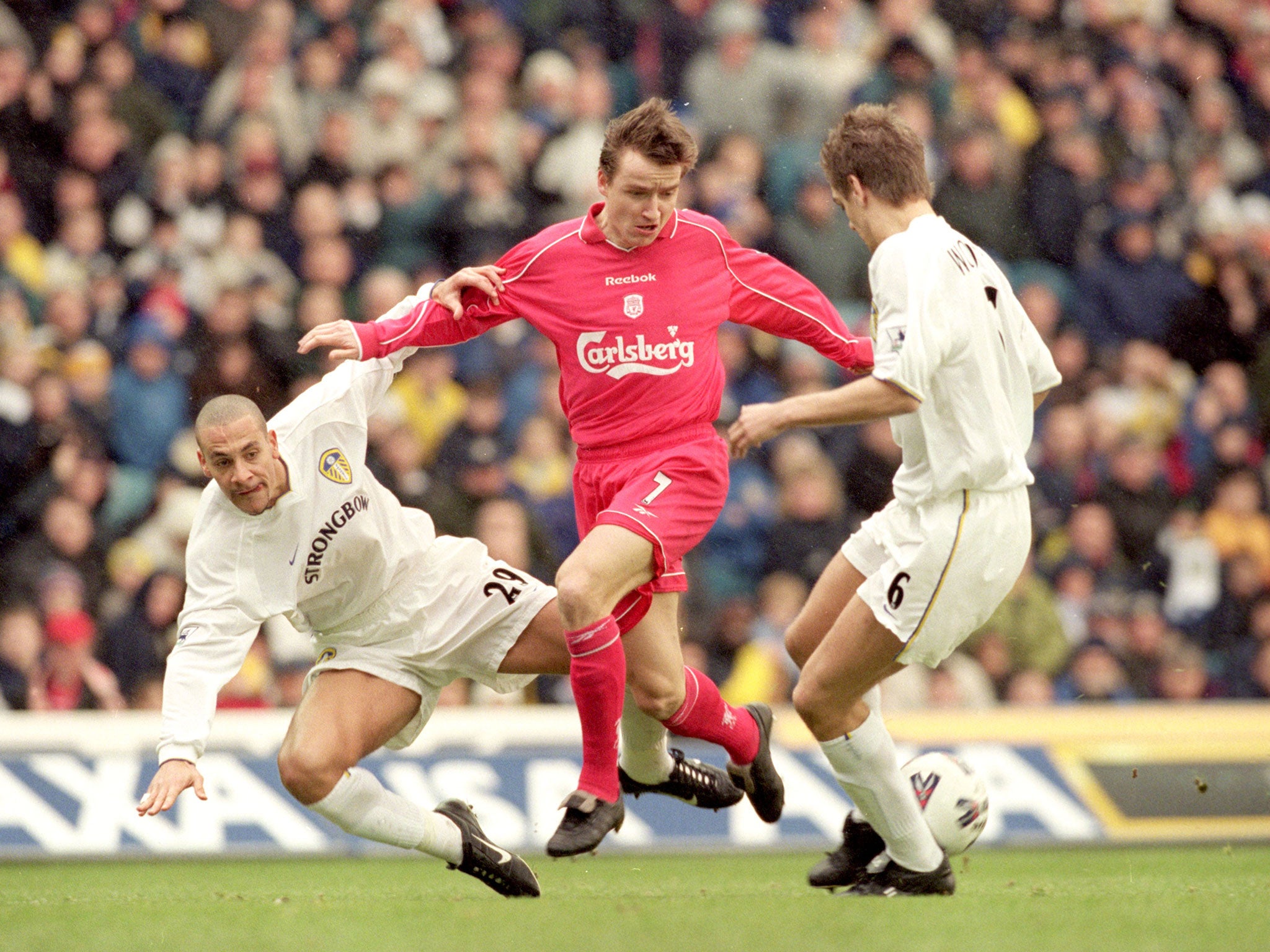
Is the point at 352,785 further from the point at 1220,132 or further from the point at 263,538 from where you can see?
the point at 1220,132

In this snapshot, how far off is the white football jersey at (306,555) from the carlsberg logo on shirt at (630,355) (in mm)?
702

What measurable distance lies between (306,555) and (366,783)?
826 millimetres

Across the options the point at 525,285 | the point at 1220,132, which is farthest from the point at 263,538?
the point at 1220,132

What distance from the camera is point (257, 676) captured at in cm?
906

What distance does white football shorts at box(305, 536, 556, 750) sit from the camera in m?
6.24

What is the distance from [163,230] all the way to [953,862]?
591 cm

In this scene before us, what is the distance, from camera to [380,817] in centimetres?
597

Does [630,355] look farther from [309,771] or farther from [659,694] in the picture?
[309,771]

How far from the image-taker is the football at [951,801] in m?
6.23

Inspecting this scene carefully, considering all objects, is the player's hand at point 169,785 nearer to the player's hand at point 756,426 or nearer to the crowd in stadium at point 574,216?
the player's hand at point 756,426

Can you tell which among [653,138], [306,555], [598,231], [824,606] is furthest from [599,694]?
[653,138]

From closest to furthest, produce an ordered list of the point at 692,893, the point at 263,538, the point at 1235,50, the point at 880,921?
the point at 880,921
the point at 263,538
the point at 692,893
the point at 1235,50

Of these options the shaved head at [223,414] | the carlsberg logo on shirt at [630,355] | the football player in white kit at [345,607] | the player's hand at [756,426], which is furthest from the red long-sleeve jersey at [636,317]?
the player's hand at [756,426]

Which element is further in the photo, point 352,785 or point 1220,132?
point 1220,132
